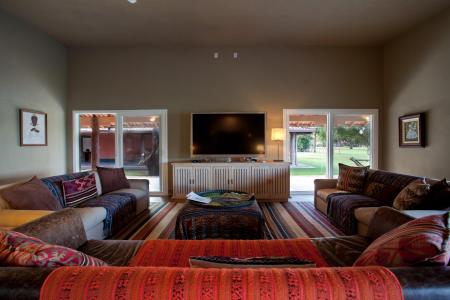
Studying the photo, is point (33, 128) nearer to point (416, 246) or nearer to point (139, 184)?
point (139, 184)

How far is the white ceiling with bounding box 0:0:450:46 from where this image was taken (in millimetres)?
3604

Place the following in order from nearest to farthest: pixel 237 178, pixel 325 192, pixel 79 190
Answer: pixel 79 190
pixel 325 192
pixel 237 178

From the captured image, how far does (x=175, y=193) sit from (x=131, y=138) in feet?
5.52

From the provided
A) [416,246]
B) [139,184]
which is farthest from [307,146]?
[416,246]

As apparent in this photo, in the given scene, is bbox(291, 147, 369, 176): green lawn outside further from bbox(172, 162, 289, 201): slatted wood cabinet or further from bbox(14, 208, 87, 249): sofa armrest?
bbox(14, 208, 87, 249): sofa armrest

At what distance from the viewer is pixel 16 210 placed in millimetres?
2361

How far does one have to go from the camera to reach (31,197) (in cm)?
252

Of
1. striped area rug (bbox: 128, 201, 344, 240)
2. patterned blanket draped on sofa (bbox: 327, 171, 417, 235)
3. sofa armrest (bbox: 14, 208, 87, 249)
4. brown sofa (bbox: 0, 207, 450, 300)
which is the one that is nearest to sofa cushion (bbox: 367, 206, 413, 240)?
brown sofa (bbox: 0, 207, 450, 300)

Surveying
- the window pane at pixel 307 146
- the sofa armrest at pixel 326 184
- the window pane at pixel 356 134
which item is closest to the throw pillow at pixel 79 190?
the sofa armrest at pixel 326 184

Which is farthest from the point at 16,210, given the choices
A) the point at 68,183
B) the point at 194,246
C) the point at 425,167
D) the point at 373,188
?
the point at 425,167

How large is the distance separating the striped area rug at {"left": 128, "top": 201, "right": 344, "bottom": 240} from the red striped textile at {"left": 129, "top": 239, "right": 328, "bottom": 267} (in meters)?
1.34

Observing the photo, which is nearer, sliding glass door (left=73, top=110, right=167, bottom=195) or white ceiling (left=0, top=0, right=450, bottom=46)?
white ceiling (left=0, top=0, right=450, bottom=46)

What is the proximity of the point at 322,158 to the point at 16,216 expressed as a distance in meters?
5.25

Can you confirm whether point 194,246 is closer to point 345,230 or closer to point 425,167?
point 345,230
